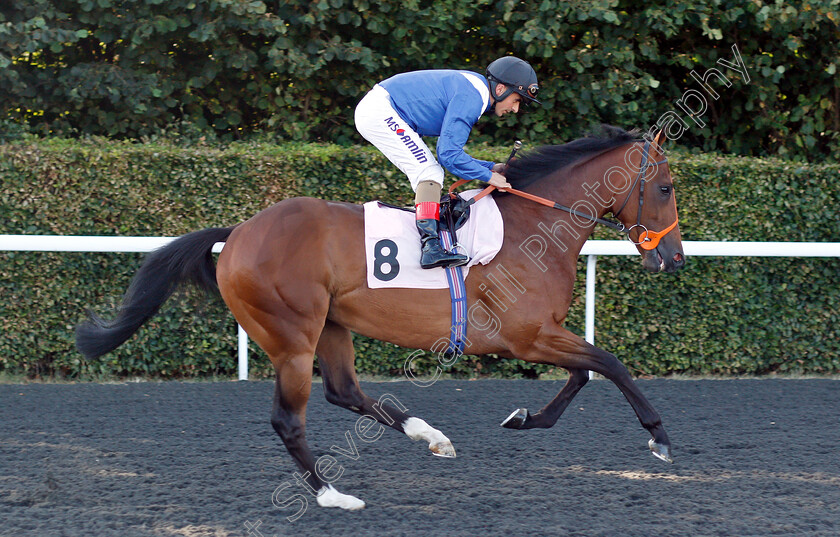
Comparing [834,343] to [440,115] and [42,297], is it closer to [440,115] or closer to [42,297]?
[440,115]

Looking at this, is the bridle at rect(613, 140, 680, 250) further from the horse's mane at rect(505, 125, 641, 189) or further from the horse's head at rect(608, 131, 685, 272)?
the horse's mane at rect(505, 125, 641, 189)

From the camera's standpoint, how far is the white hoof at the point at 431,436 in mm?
3715

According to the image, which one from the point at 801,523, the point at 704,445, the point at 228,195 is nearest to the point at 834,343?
the point at 704,445

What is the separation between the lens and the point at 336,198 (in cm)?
562

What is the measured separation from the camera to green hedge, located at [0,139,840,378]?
546 centimetres

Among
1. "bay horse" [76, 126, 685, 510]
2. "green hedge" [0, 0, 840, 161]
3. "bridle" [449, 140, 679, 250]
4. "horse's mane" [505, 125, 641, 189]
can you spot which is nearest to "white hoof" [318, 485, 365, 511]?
"bay horse" [76, 126, 685, 510]

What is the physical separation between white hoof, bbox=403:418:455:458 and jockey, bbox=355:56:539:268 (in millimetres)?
864

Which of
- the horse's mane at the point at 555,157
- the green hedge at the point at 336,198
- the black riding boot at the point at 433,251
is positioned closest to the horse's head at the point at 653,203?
the horse's mane at the point at 555,157

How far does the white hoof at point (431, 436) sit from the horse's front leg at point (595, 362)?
1.87 feet

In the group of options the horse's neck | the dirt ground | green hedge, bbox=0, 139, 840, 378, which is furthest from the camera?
green hedge, bbox=0, 139, 840, 378

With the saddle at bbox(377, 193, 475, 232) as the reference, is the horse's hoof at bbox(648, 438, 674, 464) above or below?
below

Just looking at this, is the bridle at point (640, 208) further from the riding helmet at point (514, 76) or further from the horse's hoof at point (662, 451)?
the horse's hoof at point (662, 451)

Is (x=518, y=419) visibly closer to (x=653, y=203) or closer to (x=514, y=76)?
(x=653, y=203)

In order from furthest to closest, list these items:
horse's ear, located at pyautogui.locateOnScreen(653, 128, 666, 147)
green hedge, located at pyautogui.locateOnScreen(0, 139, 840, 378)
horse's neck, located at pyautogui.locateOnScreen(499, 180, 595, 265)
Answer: green hedge, located at pyautogui.locateOnScreen(0, 139, 840, 378) < horse's ear, located at pyautogui.locateOnScreen(653, 128, 666, 147) < horse's neck, located at pyautogui.locateOnScreen(499, 180, 595, 265)
